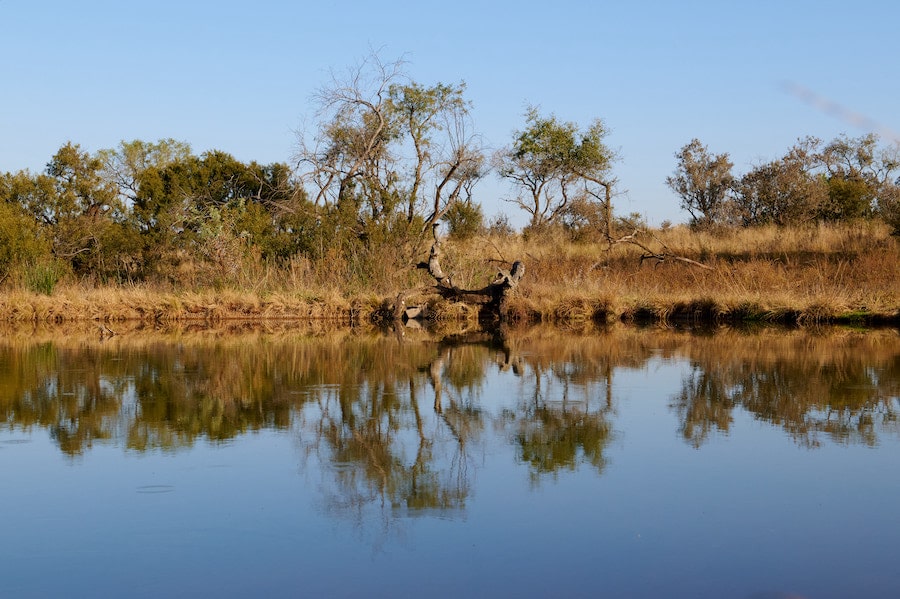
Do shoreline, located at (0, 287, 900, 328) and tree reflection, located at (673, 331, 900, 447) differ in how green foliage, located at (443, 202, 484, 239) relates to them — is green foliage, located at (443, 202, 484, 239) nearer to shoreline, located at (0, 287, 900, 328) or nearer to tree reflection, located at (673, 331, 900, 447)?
shoreline, located at (0, 287, 900, 328)

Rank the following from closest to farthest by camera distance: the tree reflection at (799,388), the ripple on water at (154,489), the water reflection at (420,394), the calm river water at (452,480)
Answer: the calm river water at (452,480) → the ripple on water at (154,489) → the water reflection at (420,394) → the tree reflection at (799,388)

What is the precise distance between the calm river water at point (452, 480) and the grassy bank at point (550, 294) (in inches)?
301

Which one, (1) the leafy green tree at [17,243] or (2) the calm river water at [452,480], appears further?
(1) the leafy green tree at [17,243]

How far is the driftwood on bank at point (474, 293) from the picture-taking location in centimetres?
2028

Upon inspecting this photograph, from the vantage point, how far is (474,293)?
20641 mm

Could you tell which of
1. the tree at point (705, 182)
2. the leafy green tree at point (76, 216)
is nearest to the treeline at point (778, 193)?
the tree at point (705, 182)

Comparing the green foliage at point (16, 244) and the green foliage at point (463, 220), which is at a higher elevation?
the green foliage at point (463, 220)

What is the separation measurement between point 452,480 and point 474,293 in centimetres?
1446

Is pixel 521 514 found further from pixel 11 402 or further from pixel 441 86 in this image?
pixel 441 86

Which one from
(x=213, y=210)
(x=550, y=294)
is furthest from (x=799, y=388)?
(x=213, y=210)

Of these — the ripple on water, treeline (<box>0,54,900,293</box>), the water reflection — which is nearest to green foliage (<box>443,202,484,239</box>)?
treeline (<box>0,54,900,293</box>)

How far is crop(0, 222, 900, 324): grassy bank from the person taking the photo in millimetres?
19438

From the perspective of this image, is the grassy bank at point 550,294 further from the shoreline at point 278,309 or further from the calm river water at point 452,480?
the calm river water at point 452,480

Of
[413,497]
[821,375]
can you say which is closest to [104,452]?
[413,497]
